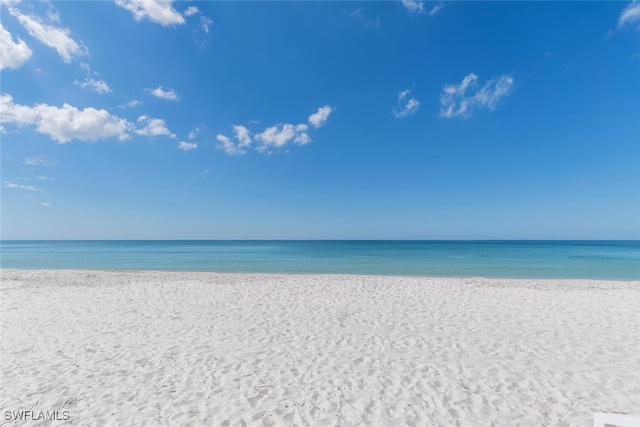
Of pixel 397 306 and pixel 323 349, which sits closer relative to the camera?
pixel 323 349

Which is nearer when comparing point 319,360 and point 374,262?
point 319,360

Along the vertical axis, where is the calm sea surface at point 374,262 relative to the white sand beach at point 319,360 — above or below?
below

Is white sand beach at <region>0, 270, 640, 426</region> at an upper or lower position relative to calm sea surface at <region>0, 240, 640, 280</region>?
upper

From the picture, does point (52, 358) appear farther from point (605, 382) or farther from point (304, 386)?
point (605, 382)

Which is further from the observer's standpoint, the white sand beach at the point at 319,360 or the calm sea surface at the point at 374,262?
the calm sea surface at the point at 374,262

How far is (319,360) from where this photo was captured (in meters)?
6.17

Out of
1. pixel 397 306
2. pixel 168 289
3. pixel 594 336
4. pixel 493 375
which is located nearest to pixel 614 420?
pixel 493 375

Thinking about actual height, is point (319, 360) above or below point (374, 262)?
above

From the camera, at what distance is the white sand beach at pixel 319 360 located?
4.51m

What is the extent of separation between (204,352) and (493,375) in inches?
249

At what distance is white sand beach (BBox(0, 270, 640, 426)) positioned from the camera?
451 centimetres

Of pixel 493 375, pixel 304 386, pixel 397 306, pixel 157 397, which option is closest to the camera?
pixel 157 397

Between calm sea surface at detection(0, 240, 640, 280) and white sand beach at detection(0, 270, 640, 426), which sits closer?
white sand beach at detection(0, 270, 640, 426)

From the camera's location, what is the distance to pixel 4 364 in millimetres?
5855
